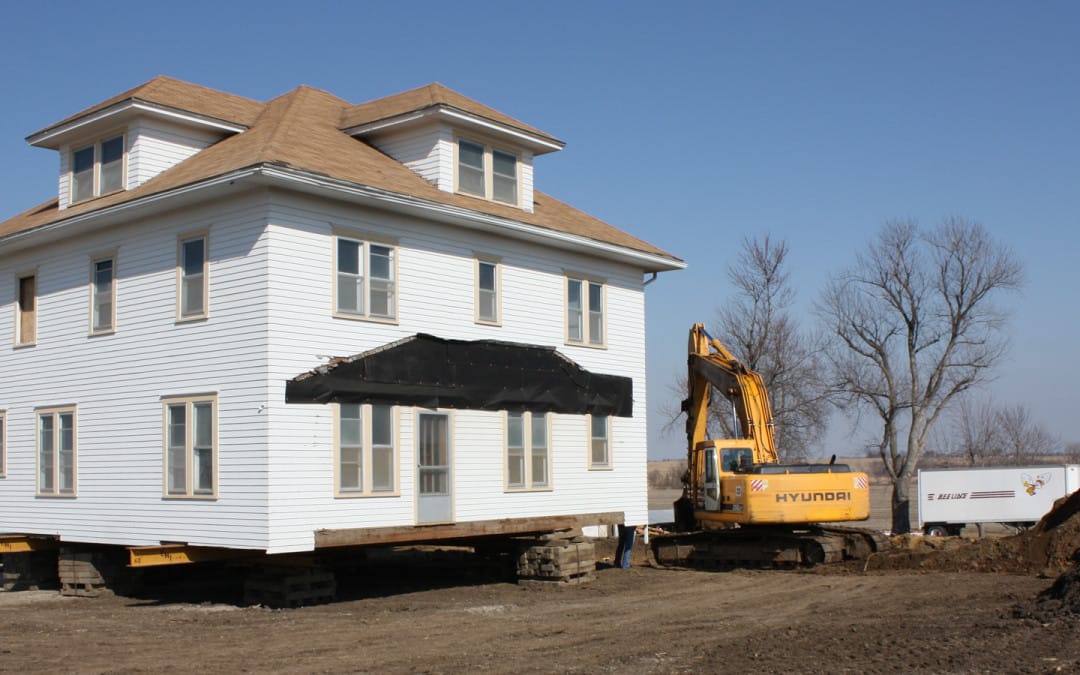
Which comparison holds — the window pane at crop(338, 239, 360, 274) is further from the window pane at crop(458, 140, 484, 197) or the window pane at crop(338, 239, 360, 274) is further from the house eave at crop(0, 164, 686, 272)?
the window pane at crop(458, 140, 484, 197)

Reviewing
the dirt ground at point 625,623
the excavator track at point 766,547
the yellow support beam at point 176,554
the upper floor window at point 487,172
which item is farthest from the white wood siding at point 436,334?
the excavator track at point 766,547

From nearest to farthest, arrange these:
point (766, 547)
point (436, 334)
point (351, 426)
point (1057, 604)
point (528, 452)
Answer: point (1057, 604)
point (351, 426)
point (436, 334)
point (528, 452)
point (766, 547)

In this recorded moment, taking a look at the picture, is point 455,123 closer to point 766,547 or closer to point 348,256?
point 348,256

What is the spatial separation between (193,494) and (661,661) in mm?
9806

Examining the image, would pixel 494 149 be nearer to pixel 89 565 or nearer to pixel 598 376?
pixel 598 376

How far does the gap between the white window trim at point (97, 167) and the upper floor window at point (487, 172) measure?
6.83 metres

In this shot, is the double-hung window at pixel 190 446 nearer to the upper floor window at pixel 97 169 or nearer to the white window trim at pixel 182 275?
the white window trim at pixel 182 275

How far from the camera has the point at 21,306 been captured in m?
26.0

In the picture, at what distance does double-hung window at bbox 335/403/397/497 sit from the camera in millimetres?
21250

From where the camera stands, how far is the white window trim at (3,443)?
84.8 ft

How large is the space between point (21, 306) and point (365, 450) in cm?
978

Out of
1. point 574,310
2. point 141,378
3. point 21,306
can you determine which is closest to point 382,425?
point 141,378

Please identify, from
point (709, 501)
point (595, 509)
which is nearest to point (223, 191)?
point (595, 509)

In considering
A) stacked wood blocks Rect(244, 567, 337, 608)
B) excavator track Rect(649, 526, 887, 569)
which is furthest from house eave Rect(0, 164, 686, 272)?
excavator track Rect(649, 526, 887, 569)
